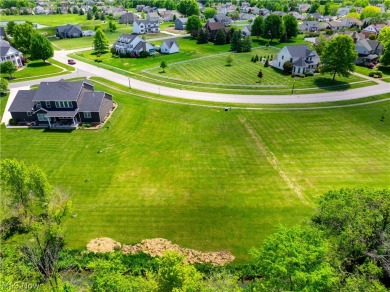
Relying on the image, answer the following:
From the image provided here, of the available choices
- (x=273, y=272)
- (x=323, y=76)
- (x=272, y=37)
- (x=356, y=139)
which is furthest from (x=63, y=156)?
(x=272, y=37)

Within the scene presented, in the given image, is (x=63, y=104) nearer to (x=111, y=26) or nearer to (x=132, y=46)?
(x=132, y=46)

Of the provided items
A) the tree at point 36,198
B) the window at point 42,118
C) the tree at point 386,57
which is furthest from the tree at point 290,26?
the tree at point 36,198

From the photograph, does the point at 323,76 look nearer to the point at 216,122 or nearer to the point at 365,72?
the point at 365,72

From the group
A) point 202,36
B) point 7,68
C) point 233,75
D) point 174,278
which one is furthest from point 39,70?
point 174,278

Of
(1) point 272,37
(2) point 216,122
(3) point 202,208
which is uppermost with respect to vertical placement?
(1) point 272,37

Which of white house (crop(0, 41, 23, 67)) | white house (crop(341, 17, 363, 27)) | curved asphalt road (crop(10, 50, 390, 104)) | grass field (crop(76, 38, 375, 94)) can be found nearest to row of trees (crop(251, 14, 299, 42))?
grass field (crop(76, 38, 375, 94))

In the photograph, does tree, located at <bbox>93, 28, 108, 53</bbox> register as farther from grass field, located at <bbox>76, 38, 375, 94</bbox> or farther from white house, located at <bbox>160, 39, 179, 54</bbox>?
white house, located at <bbox>160, 39, 179, 54</bbox>
